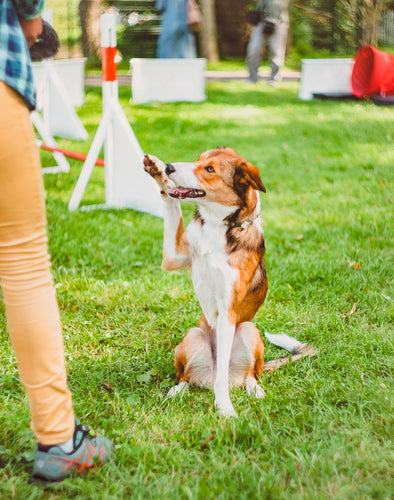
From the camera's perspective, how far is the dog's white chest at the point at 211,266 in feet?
9.19

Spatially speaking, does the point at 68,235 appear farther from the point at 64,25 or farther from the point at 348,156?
the point at 64,25

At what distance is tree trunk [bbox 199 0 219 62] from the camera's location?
17.6 metres

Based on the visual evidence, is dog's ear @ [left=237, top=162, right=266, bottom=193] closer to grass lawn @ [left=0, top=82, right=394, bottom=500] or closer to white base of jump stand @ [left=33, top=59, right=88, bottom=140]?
grass lawn @ [left=0, top=82, right=394, bottom=500]

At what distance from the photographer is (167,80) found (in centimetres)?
1190

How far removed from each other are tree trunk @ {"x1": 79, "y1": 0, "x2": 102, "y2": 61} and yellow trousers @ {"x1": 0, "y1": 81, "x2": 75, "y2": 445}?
15.9 metres

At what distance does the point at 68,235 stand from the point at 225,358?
260cm

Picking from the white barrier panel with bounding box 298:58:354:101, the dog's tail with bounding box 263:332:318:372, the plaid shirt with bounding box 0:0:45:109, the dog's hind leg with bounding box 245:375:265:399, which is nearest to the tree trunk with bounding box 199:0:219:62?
the white barrier panel with bounding box 298:58:354:101

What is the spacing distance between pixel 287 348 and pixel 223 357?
0.66 metres

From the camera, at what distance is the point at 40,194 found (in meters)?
1.89

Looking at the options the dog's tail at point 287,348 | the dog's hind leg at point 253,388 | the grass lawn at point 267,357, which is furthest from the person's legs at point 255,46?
the dog's hind leg at point 253,388

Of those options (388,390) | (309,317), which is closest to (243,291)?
(388,390)

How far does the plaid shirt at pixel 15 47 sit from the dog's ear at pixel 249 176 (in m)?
1.15

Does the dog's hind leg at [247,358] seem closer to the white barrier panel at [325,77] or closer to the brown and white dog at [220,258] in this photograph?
the brown and white dog at [220,258]

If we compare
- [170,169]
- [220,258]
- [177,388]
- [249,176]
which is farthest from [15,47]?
[177,388]
